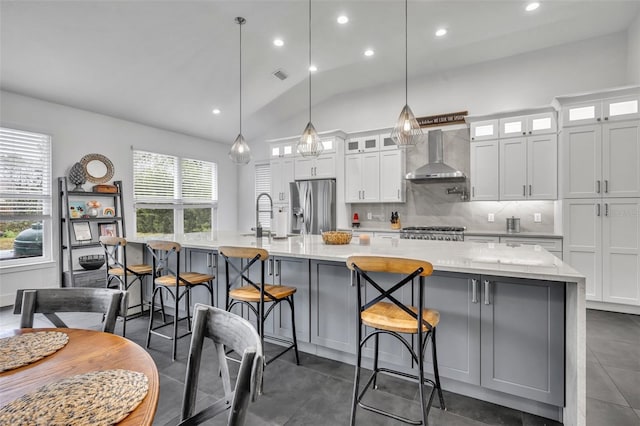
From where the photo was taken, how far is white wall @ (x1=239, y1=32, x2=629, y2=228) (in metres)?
4.12

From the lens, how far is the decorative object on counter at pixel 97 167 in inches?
179

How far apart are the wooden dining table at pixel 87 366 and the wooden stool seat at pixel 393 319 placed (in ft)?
3.69

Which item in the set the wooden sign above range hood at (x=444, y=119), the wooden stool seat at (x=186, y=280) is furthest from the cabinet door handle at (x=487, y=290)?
the wooden sign above range hood at (x=444, y=119)

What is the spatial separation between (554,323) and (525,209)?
3.42 m

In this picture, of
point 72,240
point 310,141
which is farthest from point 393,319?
point 72,240

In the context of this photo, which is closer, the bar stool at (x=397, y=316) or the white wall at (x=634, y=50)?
the bar stool at (x=397, y=316)

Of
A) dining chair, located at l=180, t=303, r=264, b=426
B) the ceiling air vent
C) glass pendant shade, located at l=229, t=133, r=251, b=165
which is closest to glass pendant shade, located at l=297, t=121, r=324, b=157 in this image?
glass pendant shade, located at l=229, t=133, r=251, b=165

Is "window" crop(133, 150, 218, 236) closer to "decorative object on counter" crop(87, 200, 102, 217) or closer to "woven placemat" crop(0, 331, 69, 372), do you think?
"decorative object on counter" crop(87, 200, 102, 217)

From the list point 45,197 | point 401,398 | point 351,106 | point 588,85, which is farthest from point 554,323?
point 45,197

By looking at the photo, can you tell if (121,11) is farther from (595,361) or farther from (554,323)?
(595,361)

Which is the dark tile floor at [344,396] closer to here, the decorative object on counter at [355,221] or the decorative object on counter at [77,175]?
the decorative object on counter at [77,175]

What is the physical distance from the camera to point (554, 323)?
A: 1.73 meters

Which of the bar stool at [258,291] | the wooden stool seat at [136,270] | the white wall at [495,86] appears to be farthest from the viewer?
the white wall at [495,86]

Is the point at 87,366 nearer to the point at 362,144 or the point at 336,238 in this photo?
the point at 336,238
